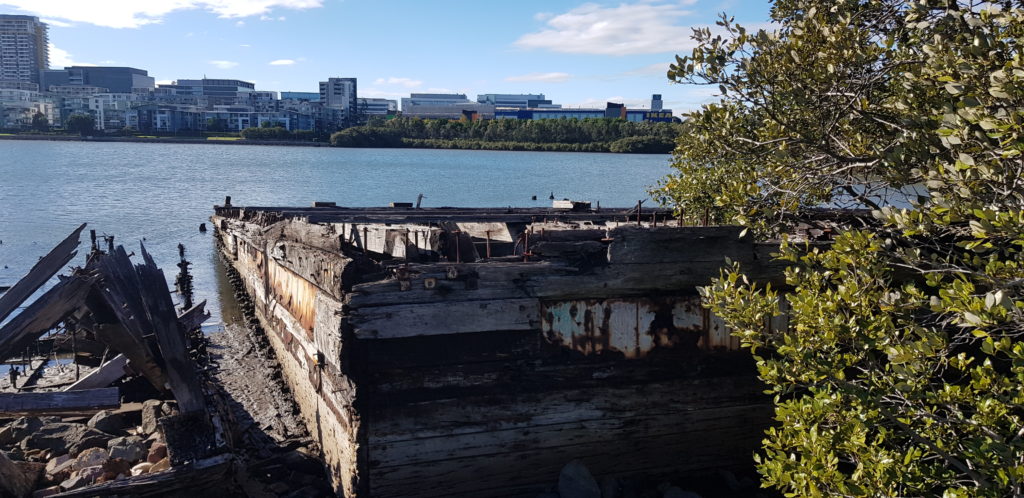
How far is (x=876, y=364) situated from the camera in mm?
4793

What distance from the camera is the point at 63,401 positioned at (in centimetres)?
741

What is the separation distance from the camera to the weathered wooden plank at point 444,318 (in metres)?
6.30

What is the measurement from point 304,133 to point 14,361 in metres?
153

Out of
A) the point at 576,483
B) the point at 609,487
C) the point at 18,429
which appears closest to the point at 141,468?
the point at 18,429

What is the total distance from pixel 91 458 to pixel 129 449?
418mm

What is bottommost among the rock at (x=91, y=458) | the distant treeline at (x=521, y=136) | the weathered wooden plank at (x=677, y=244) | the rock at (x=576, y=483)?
the rock at (x=91, y=458)

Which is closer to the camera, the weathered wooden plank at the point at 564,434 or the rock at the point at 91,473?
the weathered wooden plank at the point at 564,434

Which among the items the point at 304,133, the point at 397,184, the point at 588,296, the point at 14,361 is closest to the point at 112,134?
the point at 304,133

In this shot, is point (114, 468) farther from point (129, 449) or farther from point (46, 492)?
point (46, 492)

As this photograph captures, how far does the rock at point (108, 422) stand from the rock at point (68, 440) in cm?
12

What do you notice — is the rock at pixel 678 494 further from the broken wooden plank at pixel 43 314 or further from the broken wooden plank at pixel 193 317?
the broken wooden plank at pixel 193 317

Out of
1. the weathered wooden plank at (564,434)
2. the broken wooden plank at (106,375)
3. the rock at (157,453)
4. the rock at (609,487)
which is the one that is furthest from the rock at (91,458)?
the rock at (609,487)

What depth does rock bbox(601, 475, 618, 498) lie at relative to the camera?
6.86 m

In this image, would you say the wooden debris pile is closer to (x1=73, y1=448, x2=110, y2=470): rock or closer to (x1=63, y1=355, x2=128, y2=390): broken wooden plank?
(x1=73, y1=448, x2=110, y2=470): rock
